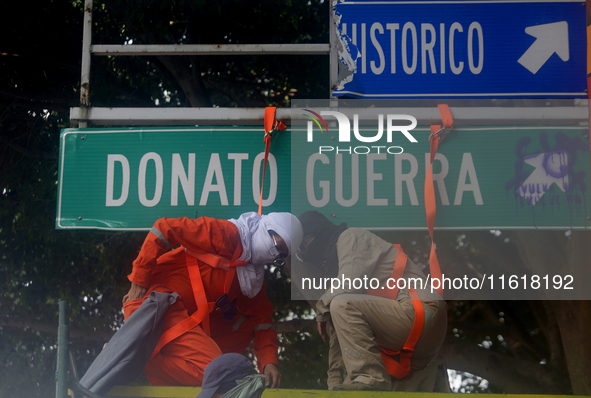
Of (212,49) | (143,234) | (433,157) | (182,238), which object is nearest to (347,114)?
(433,157)

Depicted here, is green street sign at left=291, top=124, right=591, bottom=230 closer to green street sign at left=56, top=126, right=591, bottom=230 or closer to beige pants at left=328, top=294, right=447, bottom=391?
green street sign at left=56, top=126, right=591, bottom=230

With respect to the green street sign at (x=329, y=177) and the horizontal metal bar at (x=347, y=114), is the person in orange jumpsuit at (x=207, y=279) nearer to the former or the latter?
the green street sign at (x=329, y=177)

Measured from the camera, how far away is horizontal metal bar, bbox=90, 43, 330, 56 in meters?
2.72

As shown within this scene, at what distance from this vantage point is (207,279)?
2.94 metres

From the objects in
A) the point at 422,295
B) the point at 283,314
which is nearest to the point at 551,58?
the point at 422,295

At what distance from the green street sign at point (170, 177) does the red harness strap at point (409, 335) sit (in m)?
0.73

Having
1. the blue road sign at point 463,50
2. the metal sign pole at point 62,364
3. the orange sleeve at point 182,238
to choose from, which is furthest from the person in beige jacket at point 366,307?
the metal sign pole at point 62,364

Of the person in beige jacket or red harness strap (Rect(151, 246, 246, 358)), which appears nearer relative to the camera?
the person in beige jacket

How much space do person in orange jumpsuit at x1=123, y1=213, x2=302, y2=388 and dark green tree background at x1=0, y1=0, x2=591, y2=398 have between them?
2456mm

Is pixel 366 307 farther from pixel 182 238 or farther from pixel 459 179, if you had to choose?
pixel 182 238

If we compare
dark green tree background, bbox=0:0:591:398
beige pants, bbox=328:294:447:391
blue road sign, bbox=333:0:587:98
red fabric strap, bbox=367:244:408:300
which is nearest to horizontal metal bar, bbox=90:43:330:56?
blue road sign, bbox=333:0:587:98

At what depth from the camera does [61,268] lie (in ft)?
22.0

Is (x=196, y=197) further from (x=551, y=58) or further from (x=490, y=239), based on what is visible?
(x=490, y=239)

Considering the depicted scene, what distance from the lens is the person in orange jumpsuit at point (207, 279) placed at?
2.72 m
